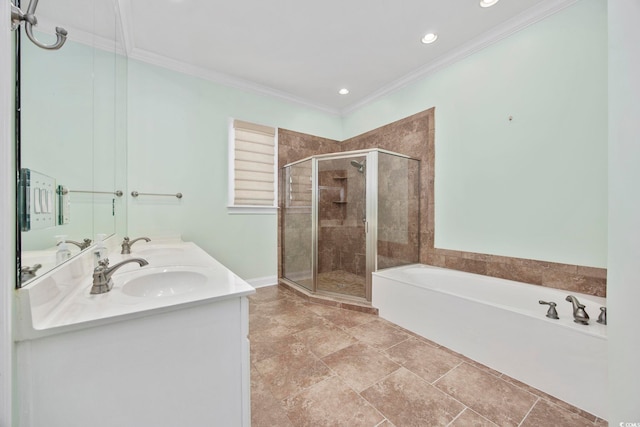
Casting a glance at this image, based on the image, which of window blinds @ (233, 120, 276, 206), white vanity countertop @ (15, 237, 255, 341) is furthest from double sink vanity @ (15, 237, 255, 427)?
window blinds @ (233, 120, 276, 206)

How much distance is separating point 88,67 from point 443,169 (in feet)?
9.19

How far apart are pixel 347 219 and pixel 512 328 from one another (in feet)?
6.33

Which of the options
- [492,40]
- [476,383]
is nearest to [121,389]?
[476,383]

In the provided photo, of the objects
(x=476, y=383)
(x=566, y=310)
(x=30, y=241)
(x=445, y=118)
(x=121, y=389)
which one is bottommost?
(x=476, y=383)

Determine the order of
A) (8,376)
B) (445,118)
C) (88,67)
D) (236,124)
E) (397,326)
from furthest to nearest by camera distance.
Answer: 1. (236,124)
2. (445,118)
3. (397,326)
4. (88,67)
5. (8,376)

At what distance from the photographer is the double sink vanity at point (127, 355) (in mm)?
589

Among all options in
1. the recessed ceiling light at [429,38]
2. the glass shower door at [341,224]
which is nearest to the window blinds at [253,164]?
the glass shower door at [341,224]

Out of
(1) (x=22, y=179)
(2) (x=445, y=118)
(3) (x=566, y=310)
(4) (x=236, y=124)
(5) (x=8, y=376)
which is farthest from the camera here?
(4) (x=236, y=124)

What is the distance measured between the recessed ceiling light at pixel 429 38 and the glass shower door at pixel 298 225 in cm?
169

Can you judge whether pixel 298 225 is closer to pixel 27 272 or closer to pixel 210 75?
pixel 210 75

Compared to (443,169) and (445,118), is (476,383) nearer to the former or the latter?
(443,169)

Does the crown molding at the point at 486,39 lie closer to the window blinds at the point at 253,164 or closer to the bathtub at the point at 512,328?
the window blinds at the point at 253,164

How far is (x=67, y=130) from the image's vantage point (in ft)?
3.02

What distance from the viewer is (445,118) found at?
8.17 ft
